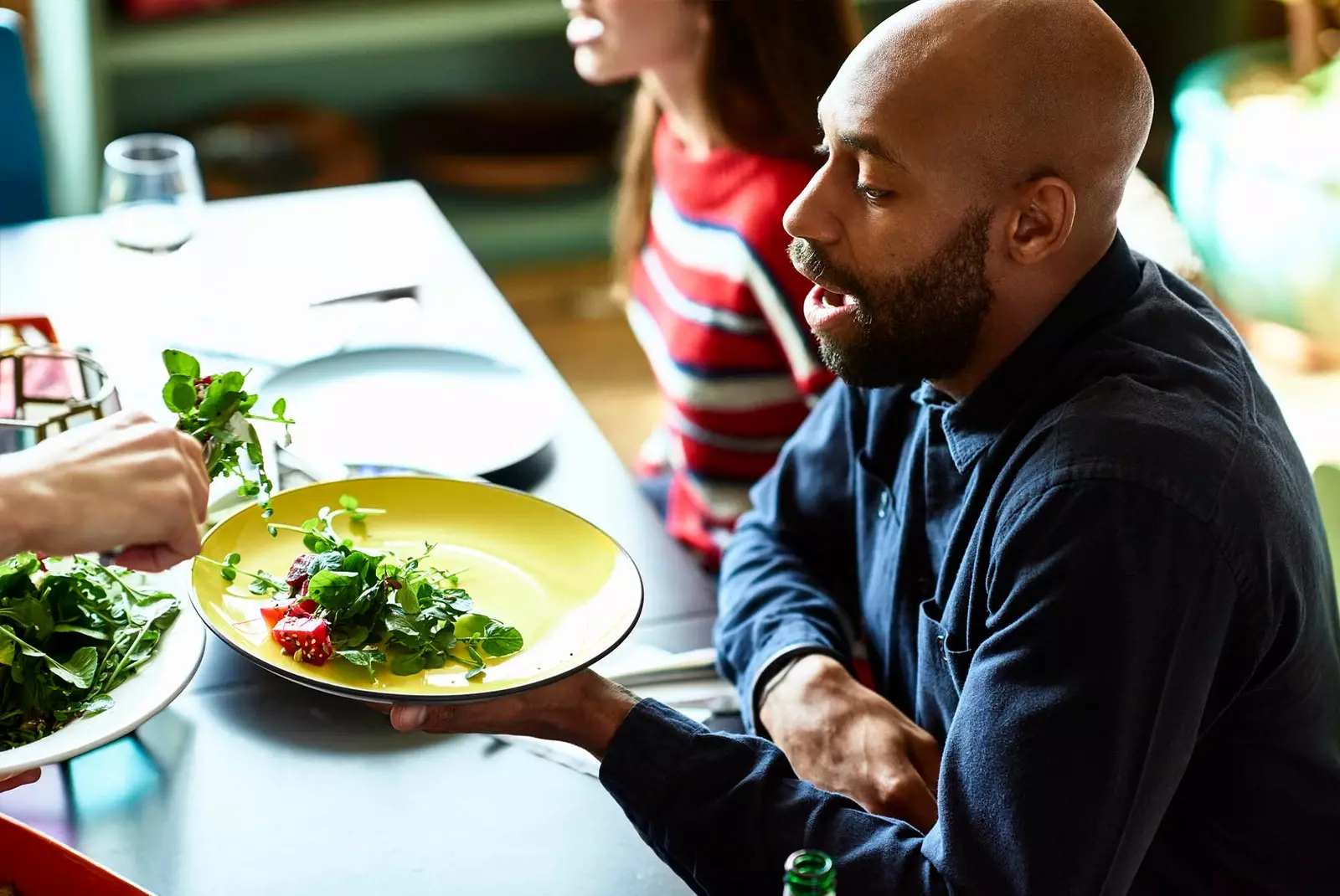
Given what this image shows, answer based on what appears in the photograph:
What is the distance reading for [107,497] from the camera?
1074mm

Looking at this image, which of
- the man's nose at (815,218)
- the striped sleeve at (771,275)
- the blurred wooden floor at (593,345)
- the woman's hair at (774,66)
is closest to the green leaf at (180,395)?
the man's nose at (815,218)

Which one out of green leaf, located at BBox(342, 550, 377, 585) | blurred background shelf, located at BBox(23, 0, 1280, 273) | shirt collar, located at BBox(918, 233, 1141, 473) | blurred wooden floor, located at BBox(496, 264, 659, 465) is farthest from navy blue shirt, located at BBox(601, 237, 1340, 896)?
blurred background shelf, located at BBox(23, 0, 1280, 273)

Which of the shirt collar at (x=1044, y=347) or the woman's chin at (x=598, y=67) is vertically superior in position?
the shirt collar at (x=1044, y=347)

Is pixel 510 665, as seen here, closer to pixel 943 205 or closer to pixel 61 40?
pixel 943 205

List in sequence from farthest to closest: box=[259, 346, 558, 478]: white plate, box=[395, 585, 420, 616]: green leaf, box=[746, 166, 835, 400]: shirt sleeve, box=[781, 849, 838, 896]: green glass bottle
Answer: box=[746, 166, 835, 400]: shirt sleeve
box=[259, 346, 558, 478]: white plate
box=[395, 585, 420, 616]: green leaf
box=[781, 849, 838, 896]: green glass bottle

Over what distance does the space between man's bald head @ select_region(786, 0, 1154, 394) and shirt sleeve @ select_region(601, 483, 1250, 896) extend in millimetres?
194

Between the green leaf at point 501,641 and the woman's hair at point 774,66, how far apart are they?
0.91 m

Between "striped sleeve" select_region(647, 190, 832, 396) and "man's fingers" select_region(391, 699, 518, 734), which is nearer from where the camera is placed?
"man's fingers" select_region(391, 699, 518, 734)

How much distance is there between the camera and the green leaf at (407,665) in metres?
1.10

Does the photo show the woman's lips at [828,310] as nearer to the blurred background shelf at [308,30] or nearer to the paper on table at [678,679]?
the paper on table at [678,679]

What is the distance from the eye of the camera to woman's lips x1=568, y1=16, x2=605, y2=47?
1999 millimetres

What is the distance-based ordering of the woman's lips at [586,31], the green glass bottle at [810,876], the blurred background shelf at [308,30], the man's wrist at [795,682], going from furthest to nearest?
the blurred background shelf at [308,30]
the woman's lips at [586,31]
the man's wrist at [795,682]
the green glass bottle at [810,876]

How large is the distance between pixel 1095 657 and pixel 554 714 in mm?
387

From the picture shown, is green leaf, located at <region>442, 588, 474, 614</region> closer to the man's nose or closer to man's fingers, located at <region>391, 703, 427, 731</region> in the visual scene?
man's fingers, located at <region>391, 703, 427, 731</region>
